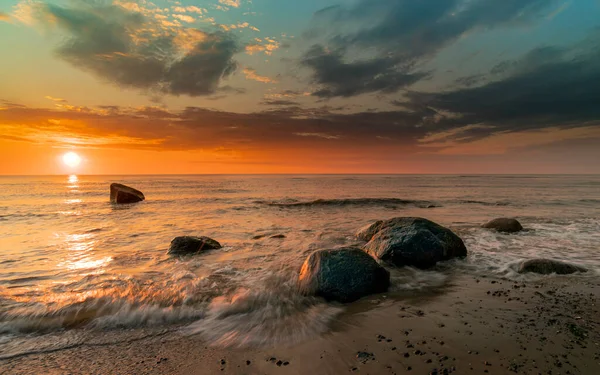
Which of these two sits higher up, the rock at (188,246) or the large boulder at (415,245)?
the large boulder at (415,245)

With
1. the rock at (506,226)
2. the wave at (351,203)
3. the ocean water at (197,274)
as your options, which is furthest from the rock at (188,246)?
Result: the wave at (351,203)

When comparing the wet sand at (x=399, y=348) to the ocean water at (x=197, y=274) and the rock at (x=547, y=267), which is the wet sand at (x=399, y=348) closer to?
the ocean water at (x=197, y=274)

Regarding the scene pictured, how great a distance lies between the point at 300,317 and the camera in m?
5.31

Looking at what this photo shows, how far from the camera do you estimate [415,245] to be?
8656mm

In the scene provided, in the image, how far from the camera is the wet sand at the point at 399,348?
3.64 metres

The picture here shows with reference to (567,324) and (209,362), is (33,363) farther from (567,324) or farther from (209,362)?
(567,324)

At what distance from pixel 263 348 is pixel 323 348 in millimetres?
879

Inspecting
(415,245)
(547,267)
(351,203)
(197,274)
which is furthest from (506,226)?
(351,203)

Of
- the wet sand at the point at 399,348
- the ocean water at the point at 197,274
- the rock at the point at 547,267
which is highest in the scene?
the rock at the point at 547,267

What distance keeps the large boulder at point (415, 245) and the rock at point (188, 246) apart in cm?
595

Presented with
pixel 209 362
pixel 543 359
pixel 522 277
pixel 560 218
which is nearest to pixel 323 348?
pixel 209 362

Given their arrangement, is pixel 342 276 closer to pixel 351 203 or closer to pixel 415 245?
pixel 415 245

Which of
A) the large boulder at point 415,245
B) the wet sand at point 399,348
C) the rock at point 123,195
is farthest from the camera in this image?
the rock at point 123,195

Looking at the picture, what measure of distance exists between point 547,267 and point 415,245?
3169mm
